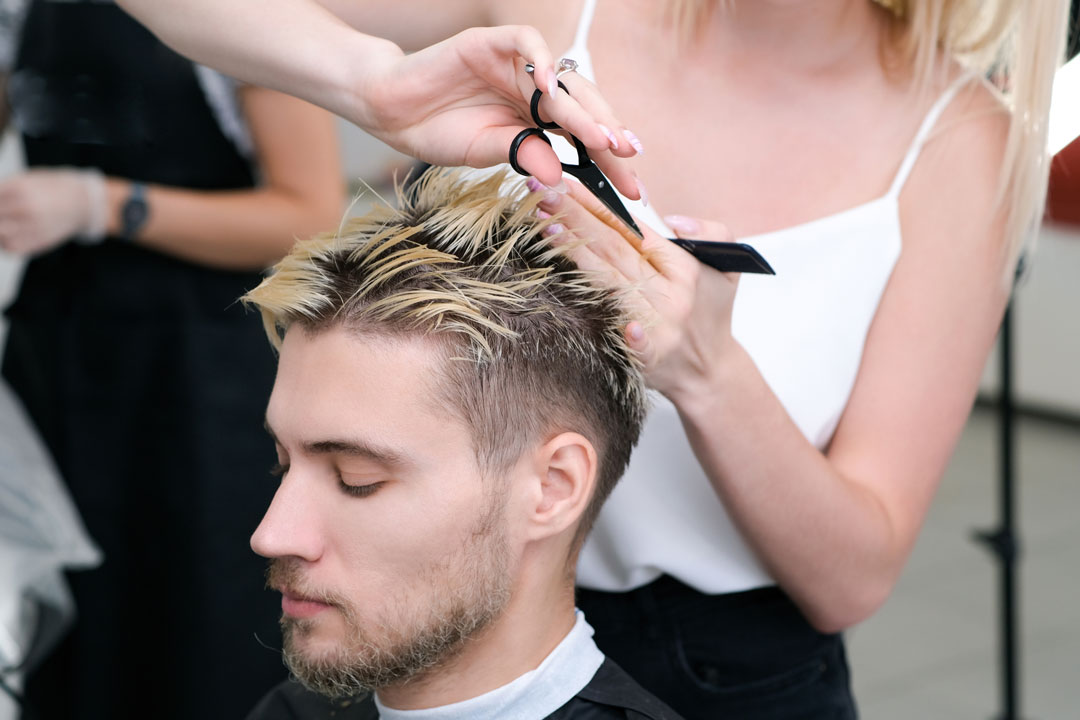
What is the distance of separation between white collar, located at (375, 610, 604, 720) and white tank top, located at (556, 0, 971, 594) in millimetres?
122

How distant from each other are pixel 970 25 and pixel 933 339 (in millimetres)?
347

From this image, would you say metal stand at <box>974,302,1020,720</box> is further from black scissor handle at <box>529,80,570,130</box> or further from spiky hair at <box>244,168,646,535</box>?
black scissor handle at <box>529,80,570,130</box>

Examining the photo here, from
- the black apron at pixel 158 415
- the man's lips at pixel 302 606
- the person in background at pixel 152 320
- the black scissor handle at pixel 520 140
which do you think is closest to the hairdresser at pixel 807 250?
the black scissor handle at pixel 520 140

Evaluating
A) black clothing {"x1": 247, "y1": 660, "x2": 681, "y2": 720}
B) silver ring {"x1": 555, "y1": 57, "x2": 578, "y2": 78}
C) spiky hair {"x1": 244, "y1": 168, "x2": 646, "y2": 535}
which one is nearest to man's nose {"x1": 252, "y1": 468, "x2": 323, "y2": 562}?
spiky hair {"x1": 244, "y1": 168, "x2": 646, "y2": 535}

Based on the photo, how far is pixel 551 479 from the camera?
1.03 m

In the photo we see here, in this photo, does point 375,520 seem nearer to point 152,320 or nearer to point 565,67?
point 565,67

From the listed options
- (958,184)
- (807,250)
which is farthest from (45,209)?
(958,184)

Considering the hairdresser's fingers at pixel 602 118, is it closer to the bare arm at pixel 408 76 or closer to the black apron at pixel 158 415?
the bare arm at pixel 408 76

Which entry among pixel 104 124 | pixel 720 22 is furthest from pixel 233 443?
pixel 720 22

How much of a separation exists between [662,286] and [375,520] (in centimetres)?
30

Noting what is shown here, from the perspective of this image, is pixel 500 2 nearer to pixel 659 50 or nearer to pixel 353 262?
pixel 659 50

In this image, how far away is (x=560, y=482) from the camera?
1.03 meters

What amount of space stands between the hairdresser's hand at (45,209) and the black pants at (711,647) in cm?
106

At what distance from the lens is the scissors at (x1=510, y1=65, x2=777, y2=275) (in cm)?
90
